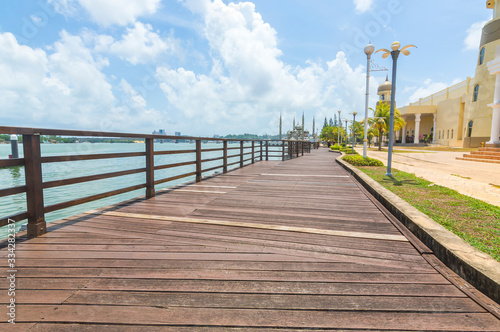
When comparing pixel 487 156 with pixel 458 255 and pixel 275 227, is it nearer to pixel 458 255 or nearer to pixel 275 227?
pixel 458 255

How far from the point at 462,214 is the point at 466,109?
150 feet

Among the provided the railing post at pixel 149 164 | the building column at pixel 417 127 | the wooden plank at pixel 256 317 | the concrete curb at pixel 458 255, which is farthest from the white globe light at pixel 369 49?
the building column at pixel 417 127

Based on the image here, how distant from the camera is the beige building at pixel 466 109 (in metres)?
32.6

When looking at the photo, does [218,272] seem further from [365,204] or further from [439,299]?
[365,204]

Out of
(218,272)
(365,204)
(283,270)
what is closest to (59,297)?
(218,272)

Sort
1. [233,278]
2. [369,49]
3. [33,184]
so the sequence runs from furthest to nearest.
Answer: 1. [369,49]
2. [33,184]
3. [233,278]

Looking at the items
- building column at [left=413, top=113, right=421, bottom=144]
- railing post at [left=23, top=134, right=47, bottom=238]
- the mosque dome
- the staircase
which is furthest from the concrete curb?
the mosque dome

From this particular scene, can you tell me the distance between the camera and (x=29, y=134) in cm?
277

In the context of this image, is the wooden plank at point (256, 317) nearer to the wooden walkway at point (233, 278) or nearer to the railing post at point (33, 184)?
the wooden walkway at point (233, 278)

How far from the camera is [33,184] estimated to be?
2.85 metres

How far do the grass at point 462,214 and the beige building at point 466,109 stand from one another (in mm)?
21342

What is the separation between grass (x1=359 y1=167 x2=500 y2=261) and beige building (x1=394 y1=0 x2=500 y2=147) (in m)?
21.3

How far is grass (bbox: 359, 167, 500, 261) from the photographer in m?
2.72

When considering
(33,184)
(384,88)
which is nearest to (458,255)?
(33,184)
